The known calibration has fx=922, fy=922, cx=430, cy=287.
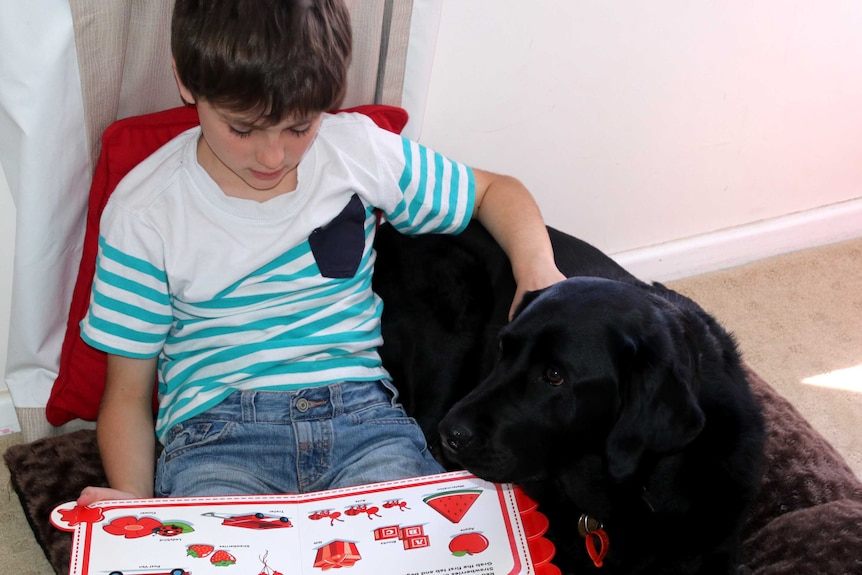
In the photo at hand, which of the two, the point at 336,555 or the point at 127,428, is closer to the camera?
the point at 336,555

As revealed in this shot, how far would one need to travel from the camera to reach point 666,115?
2184 mm

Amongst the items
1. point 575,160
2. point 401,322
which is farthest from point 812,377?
point 401,322

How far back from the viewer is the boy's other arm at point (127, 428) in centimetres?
139

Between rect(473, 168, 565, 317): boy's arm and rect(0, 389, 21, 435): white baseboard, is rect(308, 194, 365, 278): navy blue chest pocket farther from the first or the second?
rect(0, 389, 21, 435): white baseboard

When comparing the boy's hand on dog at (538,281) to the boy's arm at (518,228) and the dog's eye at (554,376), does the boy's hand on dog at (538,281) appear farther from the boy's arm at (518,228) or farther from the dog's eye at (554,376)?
the dog's eye at (554,376)

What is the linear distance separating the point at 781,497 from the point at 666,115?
3.04 feet

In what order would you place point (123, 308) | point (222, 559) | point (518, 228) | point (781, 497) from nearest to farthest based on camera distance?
1. point (222, 559)
2. point (123, 308)
3. point (518, 228)
4. point (781, 497)

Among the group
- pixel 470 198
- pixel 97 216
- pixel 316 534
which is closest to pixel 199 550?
pixel 316 534

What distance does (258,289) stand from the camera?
1457mm

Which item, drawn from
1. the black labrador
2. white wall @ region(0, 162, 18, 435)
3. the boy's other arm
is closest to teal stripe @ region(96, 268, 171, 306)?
the boy's other arm

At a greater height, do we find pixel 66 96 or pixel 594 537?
pixel 66 96

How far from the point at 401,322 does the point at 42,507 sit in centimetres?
71

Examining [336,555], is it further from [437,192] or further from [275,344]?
[437,192]

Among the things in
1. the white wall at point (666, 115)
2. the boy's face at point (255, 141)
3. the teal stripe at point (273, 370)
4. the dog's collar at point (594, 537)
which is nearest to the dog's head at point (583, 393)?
the dog's collar at point (594, 537)
